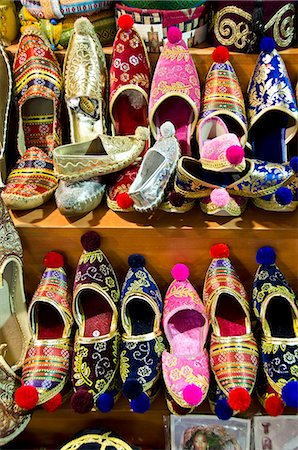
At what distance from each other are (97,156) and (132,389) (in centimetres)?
51

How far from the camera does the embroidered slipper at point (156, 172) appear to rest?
1.12 m

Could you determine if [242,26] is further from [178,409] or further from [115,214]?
[178,409]

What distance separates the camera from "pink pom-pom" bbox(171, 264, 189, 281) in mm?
1177

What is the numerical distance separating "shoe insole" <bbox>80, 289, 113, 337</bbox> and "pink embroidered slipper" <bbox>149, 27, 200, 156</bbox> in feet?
1.32

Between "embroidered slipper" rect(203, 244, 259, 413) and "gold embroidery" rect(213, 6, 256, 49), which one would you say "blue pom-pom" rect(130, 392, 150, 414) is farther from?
"gold embroidery" rect(213, 6, 256, 49)

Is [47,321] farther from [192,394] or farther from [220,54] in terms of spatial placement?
[220,54]

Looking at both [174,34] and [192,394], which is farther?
[174,34]

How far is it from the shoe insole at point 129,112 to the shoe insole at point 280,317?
544 mm

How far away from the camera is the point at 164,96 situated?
1.24 metres

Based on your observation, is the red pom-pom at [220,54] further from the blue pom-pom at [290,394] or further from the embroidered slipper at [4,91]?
the blue pom-pom at [290,394]

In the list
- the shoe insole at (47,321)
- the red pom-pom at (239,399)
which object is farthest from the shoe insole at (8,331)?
the red pom-pom at (239,399)

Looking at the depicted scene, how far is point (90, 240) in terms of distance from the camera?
1157mm

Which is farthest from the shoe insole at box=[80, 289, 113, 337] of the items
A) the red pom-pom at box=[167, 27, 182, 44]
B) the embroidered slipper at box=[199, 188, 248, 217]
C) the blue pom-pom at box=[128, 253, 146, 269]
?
the red pom-pom at box=[167, 27, 182, 44]

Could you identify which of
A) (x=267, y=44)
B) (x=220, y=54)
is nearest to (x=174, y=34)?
(x=220, y=54)
